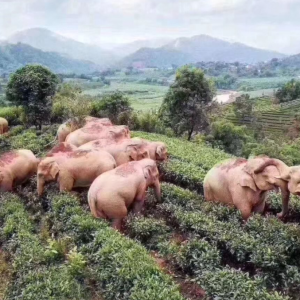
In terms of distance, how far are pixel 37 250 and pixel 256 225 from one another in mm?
4045

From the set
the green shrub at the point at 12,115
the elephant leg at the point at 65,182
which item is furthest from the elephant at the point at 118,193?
the green shrub at the point at 12,115

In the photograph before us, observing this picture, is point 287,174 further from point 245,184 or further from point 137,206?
point 137,206

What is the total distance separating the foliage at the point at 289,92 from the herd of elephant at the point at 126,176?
45418 mm

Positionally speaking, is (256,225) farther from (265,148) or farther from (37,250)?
(265,148)

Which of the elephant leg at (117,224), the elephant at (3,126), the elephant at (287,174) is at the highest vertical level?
the elephant at (287,174)

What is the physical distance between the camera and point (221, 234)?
769 centimetres

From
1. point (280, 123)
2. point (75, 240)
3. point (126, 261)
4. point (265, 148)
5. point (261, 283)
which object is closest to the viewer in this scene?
point (261, 283)

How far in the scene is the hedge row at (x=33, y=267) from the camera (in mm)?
6773

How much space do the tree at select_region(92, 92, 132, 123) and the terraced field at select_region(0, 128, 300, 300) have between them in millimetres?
11906

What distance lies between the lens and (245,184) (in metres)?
8.29

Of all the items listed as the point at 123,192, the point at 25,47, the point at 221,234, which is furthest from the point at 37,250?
the point at 25,47

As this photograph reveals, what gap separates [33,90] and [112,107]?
12.8 ft

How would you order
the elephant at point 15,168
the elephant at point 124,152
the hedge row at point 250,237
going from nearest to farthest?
the hedge row at point 250,237 < the elephant at point 15,168 < the elephant at point 124,152

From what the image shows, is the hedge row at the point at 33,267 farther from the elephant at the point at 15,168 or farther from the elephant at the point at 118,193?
the elephant at the point at 15,168
